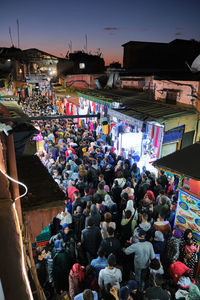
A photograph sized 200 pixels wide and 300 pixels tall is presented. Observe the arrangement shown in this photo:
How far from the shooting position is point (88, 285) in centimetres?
379

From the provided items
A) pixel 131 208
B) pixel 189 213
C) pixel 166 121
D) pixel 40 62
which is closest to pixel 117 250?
pixel 131 208

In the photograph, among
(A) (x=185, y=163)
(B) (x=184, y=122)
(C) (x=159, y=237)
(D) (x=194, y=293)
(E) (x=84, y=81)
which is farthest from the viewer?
(E) (x=84, y=81)

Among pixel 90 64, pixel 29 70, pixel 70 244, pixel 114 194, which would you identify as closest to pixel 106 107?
pixel 114 194

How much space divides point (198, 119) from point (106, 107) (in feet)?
17.6

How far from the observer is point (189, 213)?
5336 millimetres

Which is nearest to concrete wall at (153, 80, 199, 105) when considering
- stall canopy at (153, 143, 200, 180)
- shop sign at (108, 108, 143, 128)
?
shop sign at (108, 108, 143, 128)

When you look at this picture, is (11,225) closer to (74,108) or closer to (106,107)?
(106,107)

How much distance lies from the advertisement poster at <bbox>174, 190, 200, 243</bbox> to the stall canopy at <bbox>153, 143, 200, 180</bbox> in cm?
79

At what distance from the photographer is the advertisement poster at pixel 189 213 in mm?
5246

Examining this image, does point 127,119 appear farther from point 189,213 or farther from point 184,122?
A: point 189,213

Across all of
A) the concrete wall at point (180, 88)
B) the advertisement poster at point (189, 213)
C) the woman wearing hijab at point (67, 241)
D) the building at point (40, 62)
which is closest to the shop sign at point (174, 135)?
the concrete wall at point (180, 88)

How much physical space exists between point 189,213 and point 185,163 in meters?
1.33

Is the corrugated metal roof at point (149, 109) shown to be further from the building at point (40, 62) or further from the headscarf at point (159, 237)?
the building at point (40, 62)

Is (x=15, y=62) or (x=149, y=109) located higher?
(x=15, y=62)
